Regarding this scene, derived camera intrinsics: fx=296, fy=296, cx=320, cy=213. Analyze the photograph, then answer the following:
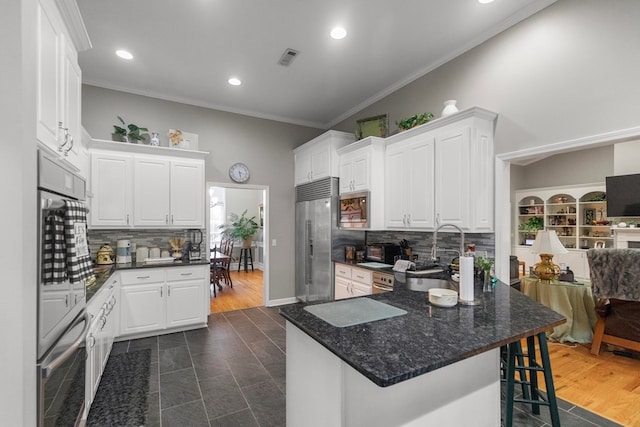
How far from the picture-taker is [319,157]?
474 centimetres

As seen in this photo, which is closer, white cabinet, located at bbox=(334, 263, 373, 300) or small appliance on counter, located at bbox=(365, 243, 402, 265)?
white cabinet, located at bbox=(334, 263, 373, 300)

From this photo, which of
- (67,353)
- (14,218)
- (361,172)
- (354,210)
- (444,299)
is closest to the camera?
(14,218)

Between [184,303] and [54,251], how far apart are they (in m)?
2.90

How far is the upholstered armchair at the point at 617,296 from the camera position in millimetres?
3027

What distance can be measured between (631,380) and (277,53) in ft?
15.5

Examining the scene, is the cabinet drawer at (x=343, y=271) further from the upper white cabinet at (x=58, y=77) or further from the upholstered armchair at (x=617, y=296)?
the upper white cabinet at (x=58, y=77)

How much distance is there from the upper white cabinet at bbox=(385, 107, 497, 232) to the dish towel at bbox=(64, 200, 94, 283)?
294 cm

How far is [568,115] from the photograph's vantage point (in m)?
2.39

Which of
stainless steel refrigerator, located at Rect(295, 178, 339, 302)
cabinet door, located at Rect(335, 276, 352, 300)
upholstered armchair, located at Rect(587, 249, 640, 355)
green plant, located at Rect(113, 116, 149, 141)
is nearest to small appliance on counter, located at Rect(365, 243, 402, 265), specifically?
cabinet door, located at Rect(335, 276, 352, 300)

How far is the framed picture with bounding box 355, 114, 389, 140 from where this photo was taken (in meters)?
3.97

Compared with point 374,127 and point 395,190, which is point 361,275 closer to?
point 395,190

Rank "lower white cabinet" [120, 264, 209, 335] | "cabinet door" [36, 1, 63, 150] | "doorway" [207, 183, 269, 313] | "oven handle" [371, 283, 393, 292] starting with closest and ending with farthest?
"cabinet door" [36, 1, 63, 150]
"oven handle" [371, 283, 393, 292]
"lower white cabinet" [120, 264, 209, 335]
"doorway" [207, 183, 269, 313]

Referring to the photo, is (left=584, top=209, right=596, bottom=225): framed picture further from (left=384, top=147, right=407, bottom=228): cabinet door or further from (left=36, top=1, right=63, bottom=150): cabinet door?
(left=36, top=1, right=63, bottom=150): cabinet door

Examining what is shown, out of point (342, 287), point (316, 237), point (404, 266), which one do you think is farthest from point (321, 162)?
point (404, 266)
